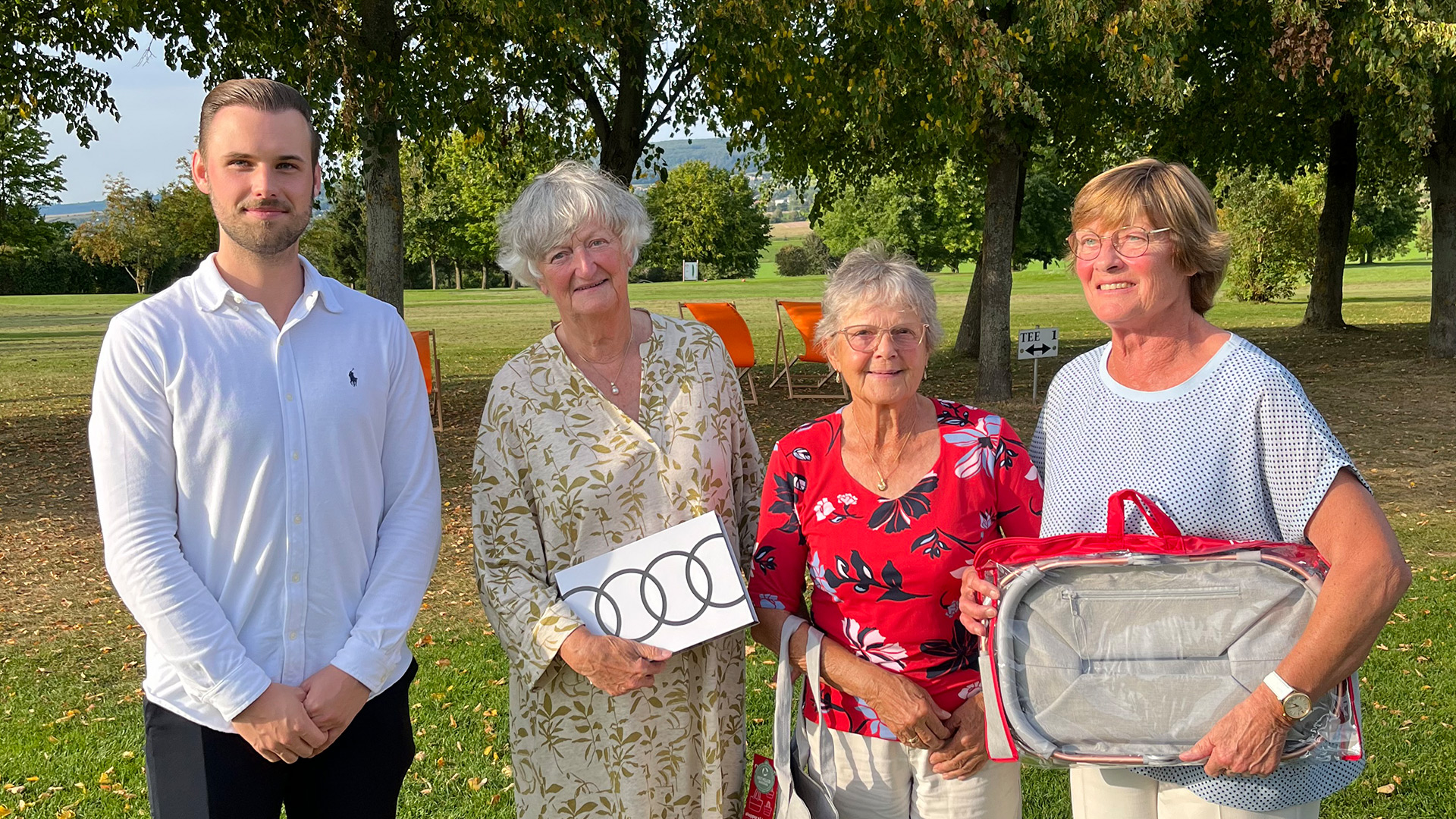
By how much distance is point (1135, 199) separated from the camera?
7.54 feet

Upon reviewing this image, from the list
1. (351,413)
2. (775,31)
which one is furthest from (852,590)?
(775,31)

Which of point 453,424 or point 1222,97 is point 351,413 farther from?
point 1222,97

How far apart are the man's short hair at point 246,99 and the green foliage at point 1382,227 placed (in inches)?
2041

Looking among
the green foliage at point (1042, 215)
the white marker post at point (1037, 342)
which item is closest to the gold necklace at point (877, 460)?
the white marker post at point (1037, 342)

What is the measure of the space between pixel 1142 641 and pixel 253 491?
1843 mm

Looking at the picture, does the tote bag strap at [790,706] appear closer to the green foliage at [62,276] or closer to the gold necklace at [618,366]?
the gold necklace at [618,366]

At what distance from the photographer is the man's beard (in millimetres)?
2359

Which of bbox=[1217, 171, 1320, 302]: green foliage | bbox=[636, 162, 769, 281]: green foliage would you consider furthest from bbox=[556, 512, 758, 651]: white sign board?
bbox=[636, 162, 769, 281]: green foliage

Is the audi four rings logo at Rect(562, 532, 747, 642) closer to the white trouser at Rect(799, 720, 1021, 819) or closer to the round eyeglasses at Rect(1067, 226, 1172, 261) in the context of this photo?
the white trouser at Rect(799, 720, 1021, 819)

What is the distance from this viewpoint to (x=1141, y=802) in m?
2.32

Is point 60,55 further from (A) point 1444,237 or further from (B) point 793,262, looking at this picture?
(B) point 793,262

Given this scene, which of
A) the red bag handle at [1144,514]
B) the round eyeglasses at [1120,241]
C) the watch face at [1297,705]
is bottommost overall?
the watch face at [1297,705]

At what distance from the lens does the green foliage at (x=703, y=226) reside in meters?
78.7

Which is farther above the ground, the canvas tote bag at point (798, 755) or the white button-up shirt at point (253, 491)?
the white button-up shirt at point (253, 491)
